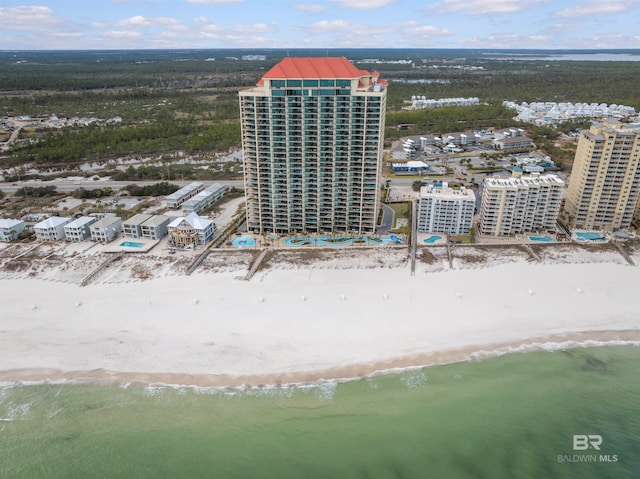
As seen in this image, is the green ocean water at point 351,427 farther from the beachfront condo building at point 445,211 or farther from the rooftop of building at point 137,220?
the rooftop of building at point 137,220

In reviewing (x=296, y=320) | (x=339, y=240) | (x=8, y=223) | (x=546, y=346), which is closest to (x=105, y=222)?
(x=8, y=223)

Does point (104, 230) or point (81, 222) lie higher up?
point (81, 222)

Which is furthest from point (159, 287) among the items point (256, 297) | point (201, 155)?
point (201, 155)

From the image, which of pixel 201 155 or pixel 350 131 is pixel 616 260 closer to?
pixel 350 131

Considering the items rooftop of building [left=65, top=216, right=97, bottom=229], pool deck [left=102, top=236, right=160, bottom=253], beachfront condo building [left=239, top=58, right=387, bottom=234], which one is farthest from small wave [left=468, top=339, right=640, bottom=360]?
rooftop of building [left=65, top=216, right=97, bottom=229]

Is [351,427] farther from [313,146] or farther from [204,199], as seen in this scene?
[204,199]

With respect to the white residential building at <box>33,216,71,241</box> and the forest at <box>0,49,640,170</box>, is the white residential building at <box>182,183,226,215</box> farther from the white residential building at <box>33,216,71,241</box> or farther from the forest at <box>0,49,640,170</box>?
the forest at <box>0,49,640,170</box>
